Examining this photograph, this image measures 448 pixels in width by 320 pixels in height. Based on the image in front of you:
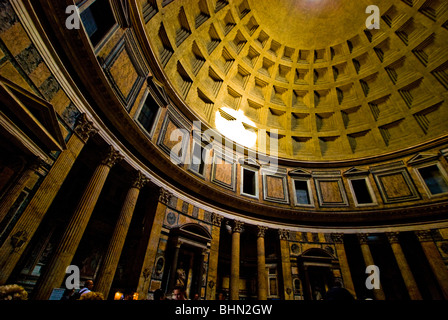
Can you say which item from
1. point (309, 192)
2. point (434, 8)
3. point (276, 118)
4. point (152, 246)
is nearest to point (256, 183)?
point (309, 192)

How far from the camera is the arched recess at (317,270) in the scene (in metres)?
11.8

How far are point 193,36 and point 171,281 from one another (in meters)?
13.9

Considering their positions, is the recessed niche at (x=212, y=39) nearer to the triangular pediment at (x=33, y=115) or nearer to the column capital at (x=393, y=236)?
the triangular pediment at (x=33, y=115)

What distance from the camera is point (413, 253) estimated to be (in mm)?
12805

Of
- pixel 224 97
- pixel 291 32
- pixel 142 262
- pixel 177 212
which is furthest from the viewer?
pixel 291 32

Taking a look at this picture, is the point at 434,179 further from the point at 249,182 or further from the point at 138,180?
the point at 138,180

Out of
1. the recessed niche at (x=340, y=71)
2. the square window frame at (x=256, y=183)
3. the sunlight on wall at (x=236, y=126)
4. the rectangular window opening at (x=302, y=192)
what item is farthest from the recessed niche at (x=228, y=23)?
the rectangular window opening at (x=302, y=192)

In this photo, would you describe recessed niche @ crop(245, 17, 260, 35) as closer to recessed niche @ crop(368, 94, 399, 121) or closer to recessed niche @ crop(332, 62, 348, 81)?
recessed niche @ crop(332, 62, 348, 81)

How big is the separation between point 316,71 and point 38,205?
21.1 m

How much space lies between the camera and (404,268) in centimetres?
1161

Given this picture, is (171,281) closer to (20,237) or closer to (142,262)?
(142,262)

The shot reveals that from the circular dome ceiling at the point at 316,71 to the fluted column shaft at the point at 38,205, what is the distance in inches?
271
